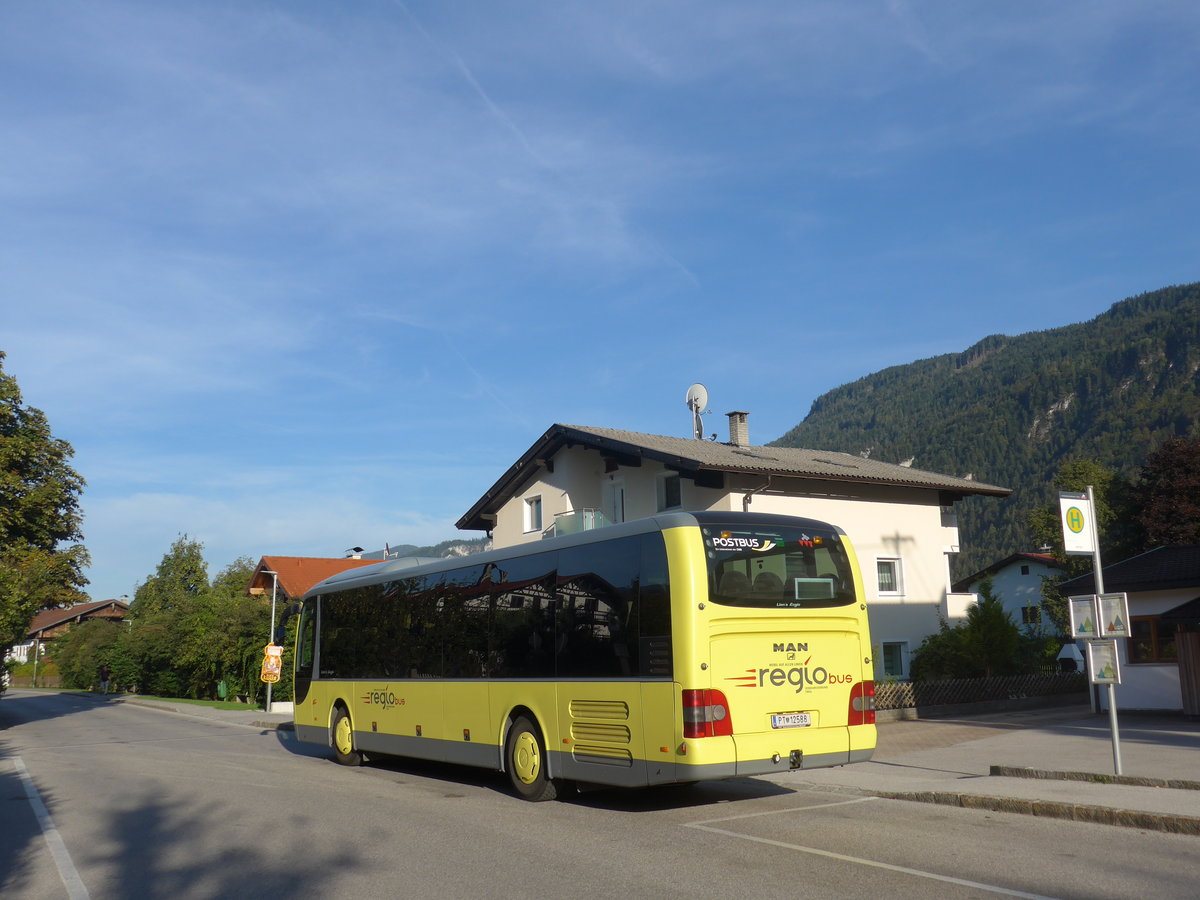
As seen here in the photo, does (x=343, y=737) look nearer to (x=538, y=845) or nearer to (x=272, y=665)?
(x=538, y=845)

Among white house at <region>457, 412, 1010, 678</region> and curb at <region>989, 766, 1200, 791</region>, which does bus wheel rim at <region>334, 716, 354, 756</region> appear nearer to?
curb at <region>989, 766, 1200, 791</region>

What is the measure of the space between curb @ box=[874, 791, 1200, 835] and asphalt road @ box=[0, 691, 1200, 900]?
0.19 meters

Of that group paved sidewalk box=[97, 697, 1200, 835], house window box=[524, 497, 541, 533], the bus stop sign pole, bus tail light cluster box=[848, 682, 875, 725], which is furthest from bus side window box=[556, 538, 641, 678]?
house window box=[524, 497, 541, 533]

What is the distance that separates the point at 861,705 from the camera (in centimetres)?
1104

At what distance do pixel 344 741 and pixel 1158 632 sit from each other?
16.3 metres

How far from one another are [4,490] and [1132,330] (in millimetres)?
189005

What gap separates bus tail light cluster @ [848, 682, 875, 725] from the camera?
10961 mm

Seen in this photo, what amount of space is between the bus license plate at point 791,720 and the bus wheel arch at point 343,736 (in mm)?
8776

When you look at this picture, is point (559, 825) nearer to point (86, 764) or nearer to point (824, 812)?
point (824, 812)

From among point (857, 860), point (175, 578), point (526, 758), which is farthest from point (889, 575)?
point (175, 578)

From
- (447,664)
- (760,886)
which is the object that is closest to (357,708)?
(447,664)

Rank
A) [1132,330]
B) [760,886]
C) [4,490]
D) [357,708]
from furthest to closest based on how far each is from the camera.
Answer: [1132,330] < [4,490] < [357,708] < [760,886]

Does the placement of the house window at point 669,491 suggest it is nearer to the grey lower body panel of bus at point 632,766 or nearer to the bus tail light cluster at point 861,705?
the grey lower body panel of bus at point 632,766

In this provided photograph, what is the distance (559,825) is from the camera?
998 centimetres
